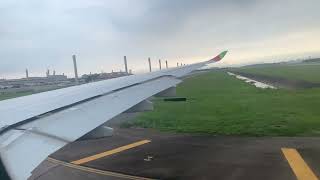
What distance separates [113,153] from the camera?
13.9 metres

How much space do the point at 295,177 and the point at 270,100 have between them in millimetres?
19087

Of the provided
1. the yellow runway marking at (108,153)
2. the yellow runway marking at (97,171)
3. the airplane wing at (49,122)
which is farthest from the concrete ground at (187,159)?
the airplane wing at (49,122)

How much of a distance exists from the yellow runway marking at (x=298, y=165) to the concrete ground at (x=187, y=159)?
12 centimetres

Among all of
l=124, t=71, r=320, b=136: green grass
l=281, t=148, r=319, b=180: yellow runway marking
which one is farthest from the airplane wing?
l=124, t=71, r=320, b=136: green grass

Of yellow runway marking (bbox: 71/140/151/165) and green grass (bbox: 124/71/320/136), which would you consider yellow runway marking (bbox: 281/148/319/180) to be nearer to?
green grass (bbox: 124/71/320/136)

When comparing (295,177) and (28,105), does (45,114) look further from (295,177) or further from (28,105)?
(295,177)

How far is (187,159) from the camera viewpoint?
482 inches

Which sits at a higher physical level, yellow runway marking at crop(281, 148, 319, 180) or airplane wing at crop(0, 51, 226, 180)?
airplane wing at crop(0, 51, 226, 180)

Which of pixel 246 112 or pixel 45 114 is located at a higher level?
pixel 45 114

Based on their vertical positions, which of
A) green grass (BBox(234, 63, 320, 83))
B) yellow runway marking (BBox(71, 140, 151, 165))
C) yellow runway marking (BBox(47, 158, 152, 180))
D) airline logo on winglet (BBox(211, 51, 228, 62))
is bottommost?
green grass (BBox(234, 63, 320, 83))

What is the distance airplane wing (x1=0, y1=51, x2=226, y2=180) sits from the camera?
4375 millimetres

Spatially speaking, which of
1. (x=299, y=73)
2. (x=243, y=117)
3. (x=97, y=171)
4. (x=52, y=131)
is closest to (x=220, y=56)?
(x=97, y=171)

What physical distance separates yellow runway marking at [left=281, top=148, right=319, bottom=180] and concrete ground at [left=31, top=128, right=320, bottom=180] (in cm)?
12

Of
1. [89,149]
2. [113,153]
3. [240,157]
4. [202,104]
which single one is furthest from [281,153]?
[202,104]
